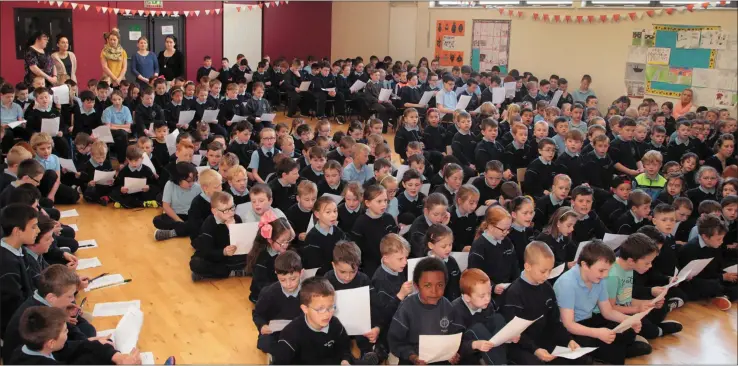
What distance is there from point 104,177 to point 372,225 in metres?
3.23

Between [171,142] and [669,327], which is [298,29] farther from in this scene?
[669,327]

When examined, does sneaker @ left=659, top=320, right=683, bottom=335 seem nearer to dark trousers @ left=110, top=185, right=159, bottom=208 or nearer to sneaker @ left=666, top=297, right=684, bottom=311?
sneaker @ left=666, top=297, right=684, bottom=311

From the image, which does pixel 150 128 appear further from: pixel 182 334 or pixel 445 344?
pixel 445 344

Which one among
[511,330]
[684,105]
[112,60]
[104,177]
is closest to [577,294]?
[511,330]

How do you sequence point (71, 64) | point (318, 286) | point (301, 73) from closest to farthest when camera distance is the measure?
point (318, 286), point (71, 64), point (301, 73)

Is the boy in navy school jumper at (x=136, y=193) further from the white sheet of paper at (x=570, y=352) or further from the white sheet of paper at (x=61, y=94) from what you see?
the white sheet of paper at (x=570, y=352)

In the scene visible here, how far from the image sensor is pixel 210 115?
8.28 metres

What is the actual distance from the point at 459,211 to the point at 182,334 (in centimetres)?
207

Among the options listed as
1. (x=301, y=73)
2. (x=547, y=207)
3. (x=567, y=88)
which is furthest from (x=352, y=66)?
(x=547, y=207)

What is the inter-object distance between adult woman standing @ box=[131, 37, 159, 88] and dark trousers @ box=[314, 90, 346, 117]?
2.62 m

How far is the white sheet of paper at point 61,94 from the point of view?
26.3 feet

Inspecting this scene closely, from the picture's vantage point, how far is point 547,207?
5.46 m

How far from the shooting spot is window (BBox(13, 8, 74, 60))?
10852mm

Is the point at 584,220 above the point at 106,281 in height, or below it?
above
